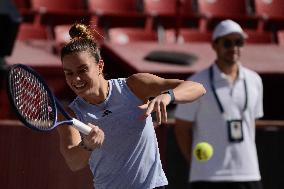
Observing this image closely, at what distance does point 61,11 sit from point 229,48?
4.22m

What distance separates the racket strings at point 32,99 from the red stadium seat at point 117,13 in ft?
21.6

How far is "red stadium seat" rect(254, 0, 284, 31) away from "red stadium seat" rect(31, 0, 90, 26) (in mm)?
2539

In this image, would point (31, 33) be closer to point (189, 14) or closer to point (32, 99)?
point (189, 14)

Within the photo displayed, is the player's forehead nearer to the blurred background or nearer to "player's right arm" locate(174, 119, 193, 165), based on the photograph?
the blurred background

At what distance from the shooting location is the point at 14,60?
28.9ft

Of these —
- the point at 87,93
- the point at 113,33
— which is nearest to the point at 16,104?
the point at 87,93

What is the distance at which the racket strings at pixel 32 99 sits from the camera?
→ 4.02 meters

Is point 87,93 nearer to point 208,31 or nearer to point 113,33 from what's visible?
point 113,33

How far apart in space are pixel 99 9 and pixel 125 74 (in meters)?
2.28

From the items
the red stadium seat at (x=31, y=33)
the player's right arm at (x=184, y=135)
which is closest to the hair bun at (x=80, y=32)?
the player's right arm at (x=184, y=135)

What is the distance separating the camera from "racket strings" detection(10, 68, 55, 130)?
4.02m

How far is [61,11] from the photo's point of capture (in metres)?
10.7

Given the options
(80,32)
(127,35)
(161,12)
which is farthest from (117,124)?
(161,12)

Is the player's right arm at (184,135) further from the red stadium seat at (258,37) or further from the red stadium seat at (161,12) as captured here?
the red stadium seat at (161,12)
